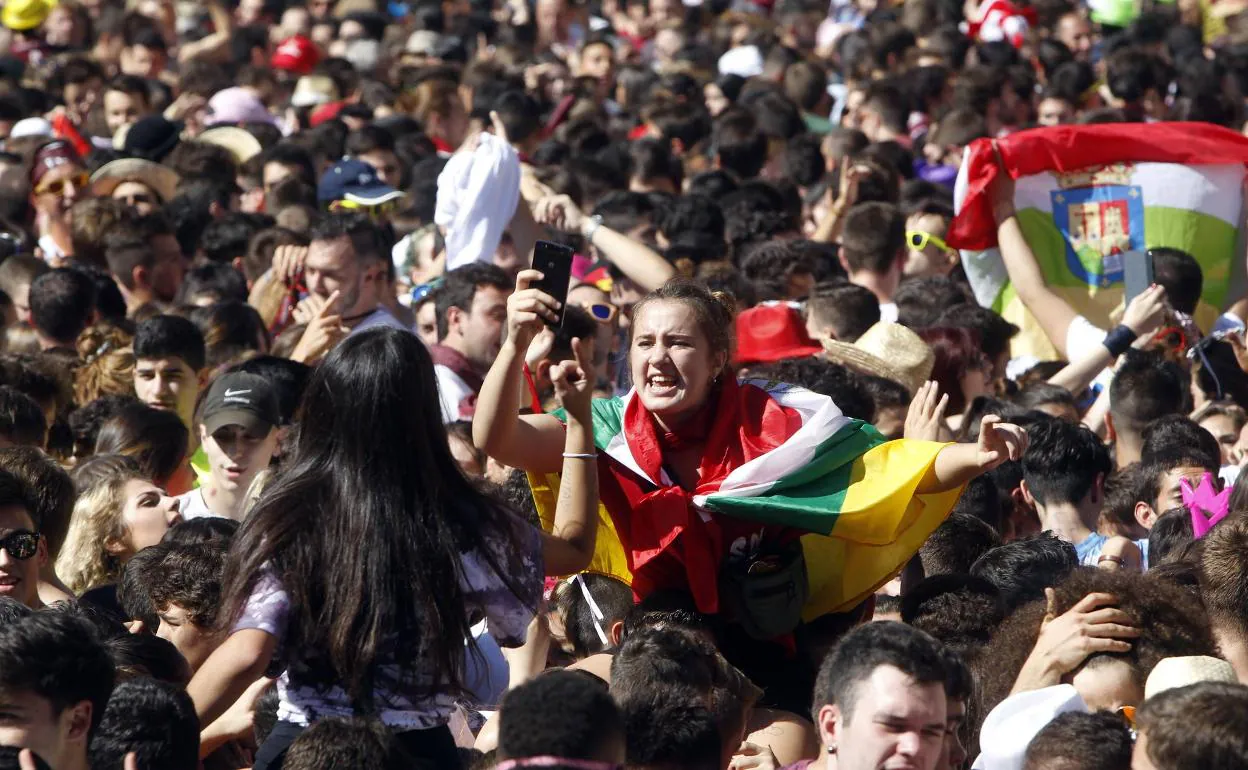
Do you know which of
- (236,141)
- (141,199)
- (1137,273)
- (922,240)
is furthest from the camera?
(236,141)

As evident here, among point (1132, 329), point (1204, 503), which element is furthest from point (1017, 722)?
point (1132, 329)

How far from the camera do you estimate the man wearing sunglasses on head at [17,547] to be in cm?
514

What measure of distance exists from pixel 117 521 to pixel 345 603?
2302mm

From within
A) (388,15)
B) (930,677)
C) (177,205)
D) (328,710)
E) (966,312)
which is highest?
(930,677)

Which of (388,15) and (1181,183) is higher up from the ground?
(1181,183)

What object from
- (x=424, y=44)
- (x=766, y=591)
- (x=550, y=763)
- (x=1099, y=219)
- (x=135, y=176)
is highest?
(x=550, y=763)

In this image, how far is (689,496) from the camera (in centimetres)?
512

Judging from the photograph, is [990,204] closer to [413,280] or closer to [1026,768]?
[413,280]

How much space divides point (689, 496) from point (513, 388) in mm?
604

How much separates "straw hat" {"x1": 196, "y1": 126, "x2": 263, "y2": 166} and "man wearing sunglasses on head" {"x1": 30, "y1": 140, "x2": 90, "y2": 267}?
170cm

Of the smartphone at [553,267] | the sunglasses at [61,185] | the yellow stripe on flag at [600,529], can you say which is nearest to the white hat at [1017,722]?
the yellow stripe on flag at [600,529]

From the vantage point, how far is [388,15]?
19781mm

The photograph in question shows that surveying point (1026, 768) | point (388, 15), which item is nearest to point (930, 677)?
point (1026, 768)

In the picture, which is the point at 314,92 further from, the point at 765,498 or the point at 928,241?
the point at 765,498
